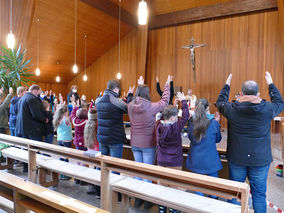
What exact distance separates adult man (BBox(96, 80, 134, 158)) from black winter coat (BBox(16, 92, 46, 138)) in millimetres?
1298

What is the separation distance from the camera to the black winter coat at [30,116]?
3330 mm

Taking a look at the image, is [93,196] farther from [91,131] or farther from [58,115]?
[58,115]

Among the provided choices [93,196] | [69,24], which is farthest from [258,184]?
[69,24]

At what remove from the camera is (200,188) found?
1.62m

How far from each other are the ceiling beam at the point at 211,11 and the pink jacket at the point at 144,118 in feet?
24.4

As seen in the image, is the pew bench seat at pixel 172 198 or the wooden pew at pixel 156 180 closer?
the wooden pew at pixel 156 180

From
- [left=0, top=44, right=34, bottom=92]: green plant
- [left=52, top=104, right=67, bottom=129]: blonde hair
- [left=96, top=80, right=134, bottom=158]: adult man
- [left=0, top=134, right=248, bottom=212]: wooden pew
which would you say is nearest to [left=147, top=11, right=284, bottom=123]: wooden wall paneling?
[left=0, top=44, right=34, bottom=92]: green plant

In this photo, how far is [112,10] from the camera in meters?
8.88

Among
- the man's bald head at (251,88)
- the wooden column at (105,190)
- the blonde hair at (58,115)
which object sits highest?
the man's bald head at (251,88)

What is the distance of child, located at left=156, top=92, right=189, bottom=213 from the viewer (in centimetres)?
229

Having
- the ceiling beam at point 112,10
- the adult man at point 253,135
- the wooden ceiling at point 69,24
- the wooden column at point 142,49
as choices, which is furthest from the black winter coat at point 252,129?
the wooden column at point 142,49

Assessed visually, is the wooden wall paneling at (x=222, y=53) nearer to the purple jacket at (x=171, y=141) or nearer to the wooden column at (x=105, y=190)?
the purple jacket at (x=171, y=141)

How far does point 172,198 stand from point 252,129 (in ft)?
3.12

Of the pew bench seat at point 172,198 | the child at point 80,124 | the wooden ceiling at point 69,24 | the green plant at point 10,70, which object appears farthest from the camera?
the wooden ceiling at point 69,24
